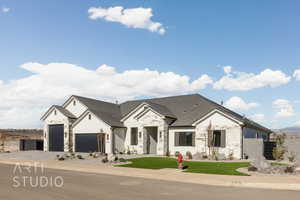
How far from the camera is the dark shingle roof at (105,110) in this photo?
36853 mm

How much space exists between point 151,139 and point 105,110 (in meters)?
8.32

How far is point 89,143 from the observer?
37719 millimetres

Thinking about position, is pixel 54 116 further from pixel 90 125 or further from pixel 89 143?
pixel 89 143

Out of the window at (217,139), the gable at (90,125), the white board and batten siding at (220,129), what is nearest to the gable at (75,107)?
the gable at (90,125)

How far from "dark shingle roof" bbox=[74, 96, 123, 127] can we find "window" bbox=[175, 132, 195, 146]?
771 cm

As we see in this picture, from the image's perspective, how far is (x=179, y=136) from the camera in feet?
108

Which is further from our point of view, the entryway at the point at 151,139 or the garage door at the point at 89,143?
the garage door at the point at 89,143

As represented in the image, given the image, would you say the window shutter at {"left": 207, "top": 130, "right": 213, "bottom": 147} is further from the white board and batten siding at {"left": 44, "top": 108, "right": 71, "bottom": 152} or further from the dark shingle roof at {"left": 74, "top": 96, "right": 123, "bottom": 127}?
the white board and batten siding at {"left": 44, "top": 108, "right": 71, "bottom": 152}

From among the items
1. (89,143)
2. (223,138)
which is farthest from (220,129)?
(89,143)

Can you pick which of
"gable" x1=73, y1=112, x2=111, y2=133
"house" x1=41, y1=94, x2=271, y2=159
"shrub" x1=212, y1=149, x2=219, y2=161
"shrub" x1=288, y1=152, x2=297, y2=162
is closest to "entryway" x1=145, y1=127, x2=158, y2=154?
"house" x1=41, y1=94, x2=271, y2=159

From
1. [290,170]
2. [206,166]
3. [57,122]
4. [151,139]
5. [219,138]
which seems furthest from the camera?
[57,122]

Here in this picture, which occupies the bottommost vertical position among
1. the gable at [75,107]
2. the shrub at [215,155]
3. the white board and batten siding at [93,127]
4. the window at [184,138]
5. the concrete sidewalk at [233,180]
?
the shrub at [215,155]

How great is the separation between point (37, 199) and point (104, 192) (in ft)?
8.36

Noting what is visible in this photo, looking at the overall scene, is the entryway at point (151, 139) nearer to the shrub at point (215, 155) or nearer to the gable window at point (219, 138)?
the gable window at point (219, 138)
